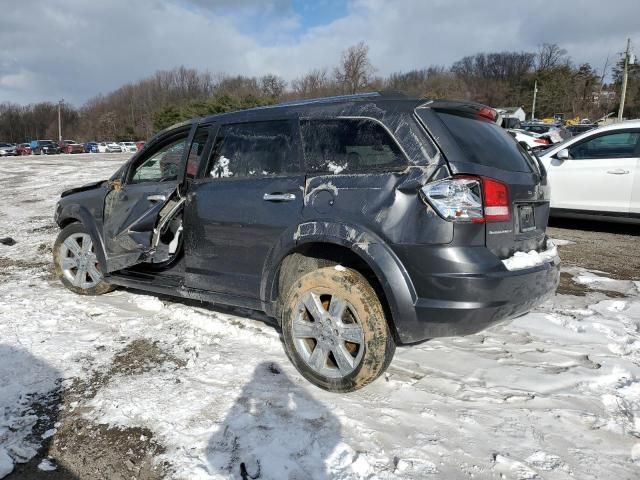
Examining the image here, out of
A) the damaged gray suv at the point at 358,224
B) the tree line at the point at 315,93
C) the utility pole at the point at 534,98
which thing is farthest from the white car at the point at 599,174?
the utility pole at the point at 534,98

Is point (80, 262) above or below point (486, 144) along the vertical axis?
below

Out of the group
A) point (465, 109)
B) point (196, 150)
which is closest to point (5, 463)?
point (196, 150)

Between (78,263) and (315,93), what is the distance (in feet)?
152

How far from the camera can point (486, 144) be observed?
3135mm

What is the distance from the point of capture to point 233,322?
4.23m

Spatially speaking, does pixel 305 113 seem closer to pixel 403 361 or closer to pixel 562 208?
pixel 403 361

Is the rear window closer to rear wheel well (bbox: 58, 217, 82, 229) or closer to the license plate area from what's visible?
the license plate area

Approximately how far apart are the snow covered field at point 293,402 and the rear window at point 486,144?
138cm

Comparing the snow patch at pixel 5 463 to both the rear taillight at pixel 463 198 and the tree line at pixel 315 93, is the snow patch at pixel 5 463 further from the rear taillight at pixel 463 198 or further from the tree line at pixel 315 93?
the tree line at pixel 315 93

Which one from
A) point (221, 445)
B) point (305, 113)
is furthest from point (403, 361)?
point (305, 113)

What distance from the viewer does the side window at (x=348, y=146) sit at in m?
2.93

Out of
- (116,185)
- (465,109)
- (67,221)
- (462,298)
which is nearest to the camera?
(462,298)

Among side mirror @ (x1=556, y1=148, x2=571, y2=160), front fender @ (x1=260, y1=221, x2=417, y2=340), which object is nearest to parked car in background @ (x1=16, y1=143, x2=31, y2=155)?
side mirror @ (x1=556, y1=148, x2=571, y2=160)

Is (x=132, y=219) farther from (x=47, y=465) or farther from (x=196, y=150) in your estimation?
(x=47, y=465)
